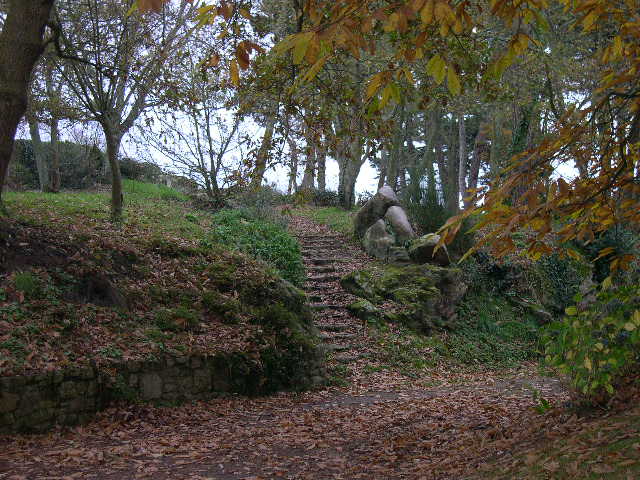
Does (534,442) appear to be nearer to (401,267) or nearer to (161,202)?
(401,267)

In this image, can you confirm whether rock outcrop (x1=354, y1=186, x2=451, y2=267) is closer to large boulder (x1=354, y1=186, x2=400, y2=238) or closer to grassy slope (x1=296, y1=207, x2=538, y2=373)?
large boulder (x1=354, y1=186, x2=400, y2=238)

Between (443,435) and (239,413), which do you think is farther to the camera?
(239,413)

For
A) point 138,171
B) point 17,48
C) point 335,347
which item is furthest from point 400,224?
point 138,171

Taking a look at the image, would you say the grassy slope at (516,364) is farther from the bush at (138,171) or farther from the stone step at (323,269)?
the bush at (138,171)

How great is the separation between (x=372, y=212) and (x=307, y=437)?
36.1 feet

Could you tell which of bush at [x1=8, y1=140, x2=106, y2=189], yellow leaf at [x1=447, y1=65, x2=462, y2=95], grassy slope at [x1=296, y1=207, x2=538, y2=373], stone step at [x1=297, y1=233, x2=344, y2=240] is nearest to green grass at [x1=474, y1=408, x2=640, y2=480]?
yellow leaf at [x1=447, y1=65, x2=462, y2=95]

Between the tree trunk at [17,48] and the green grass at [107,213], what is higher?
the tree trunk at [17,48]

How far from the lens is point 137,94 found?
12.5 metres

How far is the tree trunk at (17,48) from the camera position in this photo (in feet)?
23.4

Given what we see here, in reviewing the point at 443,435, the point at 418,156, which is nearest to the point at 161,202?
the point at 443,435

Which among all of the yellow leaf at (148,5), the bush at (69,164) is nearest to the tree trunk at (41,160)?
the bush at (69,164)

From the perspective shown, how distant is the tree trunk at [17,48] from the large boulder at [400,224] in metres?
10.3

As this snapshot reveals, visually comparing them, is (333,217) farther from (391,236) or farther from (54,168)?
(54,168)

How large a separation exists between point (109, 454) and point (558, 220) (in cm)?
435
